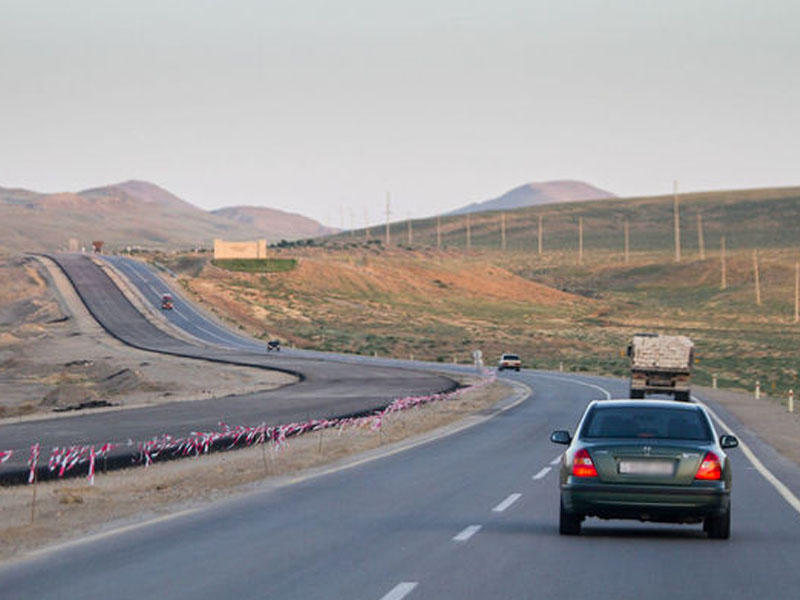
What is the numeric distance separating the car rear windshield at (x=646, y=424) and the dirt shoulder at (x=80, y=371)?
98.1ft

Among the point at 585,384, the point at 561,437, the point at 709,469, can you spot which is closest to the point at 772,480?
the point at 561,437

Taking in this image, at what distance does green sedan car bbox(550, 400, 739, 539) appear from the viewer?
14.8 meters

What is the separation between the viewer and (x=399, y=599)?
36.9 ft

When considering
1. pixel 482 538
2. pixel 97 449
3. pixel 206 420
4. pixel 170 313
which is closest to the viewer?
pixel 482 538

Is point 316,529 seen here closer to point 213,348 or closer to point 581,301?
point 213,348

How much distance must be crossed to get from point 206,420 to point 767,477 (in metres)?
21.1

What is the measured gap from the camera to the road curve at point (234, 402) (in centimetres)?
3594

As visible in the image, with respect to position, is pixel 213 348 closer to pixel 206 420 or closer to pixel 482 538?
pixel 206 420

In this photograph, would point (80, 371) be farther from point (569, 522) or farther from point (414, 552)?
point (414, 552)

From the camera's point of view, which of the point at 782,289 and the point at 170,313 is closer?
the point at 170,313

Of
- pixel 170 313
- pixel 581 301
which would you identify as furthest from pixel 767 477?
pixel 581 301

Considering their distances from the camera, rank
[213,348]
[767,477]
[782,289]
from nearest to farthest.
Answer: [767,477]
[213,348]
[782,289]

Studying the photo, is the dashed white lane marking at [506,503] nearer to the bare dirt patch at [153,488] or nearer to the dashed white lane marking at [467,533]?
the dashed white lane marking at [467,533]

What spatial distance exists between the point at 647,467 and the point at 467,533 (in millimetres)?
2248
